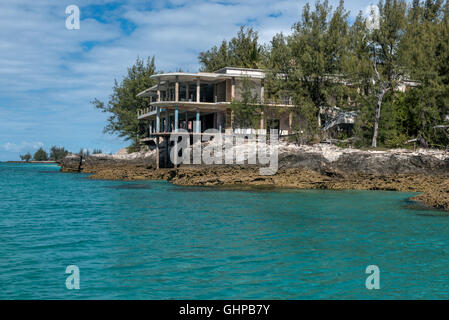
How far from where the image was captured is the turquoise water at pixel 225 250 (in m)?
7.97

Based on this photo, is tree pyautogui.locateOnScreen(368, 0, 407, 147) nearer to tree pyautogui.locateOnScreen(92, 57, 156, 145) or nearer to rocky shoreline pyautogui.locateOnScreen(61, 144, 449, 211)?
rocky shoreline pyautogui.locateOnScreen(61, 144, 449, 211)

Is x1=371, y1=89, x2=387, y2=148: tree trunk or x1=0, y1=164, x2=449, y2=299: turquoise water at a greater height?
x1=371, y1=89, x2=387, y2=148: tree trunk

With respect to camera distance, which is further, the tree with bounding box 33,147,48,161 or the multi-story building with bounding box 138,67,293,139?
the tree with bounding box 33,147,48,161

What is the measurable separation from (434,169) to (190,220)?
1965cm

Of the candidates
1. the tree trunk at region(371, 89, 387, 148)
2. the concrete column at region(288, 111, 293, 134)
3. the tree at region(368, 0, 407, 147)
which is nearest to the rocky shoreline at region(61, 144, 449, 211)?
the tree trunk at region(371, 89, 387, 148)

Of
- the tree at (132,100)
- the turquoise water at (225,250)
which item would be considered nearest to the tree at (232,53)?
the tree at (132,100)

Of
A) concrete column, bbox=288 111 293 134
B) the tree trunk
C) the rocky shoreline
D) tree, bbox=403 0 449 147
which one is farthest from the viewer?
concrete column, bbox=288 111 293 134

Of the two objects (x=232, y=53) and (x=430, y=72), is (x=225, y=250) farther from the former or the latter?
(x=232, y=53)

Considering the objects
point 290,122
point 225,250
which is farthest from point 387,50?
point 225,250

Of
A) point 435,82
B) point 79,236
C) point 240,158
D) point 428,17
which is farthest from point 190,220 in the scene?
point 428,17

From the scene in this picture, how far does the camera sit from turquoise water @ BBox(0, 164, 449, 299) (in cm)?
797

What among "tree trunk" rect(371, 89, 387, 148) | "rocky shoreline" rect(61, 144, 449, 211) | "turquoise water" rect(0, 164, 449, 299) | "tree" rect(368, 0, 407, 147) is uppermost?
"tree" rect(368, 0, 407, 147)
